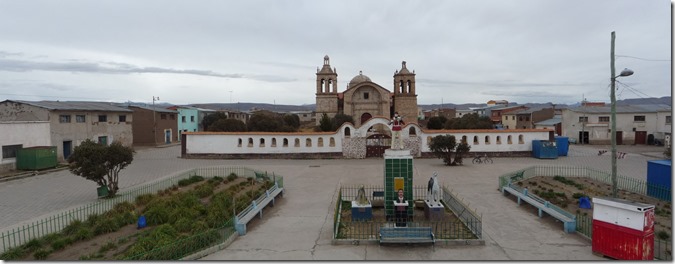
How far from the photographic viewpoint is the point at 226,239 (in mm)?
10438

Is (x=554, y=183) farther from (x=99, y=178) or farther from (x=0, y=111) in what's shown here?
(x=0, y=111)

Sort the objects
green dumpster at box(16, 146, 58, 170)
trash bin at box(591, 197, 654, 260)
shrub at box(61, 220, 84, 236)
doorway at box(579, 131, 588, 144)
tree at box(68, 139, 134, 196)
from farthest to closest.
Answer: doorway at box(579, 131, 588, 144) < green dumpster at box(16, 146, 58, 170) < tree at box(68, 139, 134, 196) < shrub at box(61, 220, 84, 236) < trash bin at box(591, 197, 654, 260)

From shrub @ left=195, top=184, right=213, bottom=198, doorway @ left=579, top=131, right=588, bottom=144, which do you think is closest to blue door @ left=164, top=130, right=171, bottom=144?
shrub @ left=195, top=184, right=213, bottom=198

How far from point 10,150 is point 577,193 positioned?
1133 inches

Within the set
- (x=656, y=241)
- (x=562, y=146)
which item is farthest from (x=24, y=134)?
(x=562, y=146)

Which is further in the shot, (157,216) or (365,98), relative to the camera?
(365,98)

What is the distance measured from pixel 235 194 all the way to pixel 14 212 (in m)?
7.34

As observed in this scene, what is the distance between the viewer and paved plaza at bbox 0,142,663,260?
32.1 ft

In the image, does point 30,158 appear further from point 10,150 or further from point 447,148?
point 447,148

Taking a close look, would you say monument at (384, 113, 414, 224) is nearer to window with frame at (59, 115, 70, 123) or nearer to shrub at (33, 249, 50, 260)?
shrub at (33, 249, 50, 260)

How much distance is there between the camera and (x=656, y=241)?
10172 millimetres

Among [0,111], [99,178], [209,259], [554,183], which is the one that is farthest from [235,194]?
[0,111]

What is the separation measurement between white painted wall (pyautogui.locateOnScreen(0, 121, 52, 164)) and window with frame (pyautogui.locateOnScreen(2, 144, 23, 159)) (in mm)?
176

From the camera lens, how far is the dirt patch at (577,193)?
12.7 m
